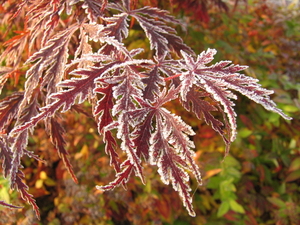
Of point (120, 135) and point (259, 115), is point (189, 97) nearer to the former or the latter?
point (120, 135)

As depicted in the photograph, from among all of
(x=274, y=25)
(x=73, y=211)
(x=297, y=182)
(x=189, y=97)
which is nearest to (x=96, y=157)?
(x=73, y=211)

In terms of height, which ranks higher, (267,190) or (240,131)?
(240,131)

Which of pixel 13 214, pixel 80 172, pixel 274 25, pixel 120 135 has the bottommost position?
pixel 80 172

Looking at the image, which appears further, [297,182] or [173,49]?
[297,182]

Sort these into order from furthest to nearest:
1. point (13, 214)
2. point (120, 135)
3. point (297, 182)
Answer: point (297, 182)
point (13, 214)
point (120, 135)

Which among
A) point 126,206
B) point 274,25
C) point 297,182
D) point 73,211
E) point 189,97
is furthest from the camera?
point 274,25

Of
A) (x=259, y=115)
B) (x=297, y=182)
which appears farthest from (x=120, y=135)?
(x=297, y=182)

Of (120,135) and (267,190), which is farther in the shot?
(267,190)

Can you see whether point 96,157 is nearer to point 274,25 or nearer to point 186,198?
point 186,198

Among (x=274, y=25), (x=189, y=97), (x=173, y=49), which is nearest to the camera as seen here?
(x=189, y=97)
